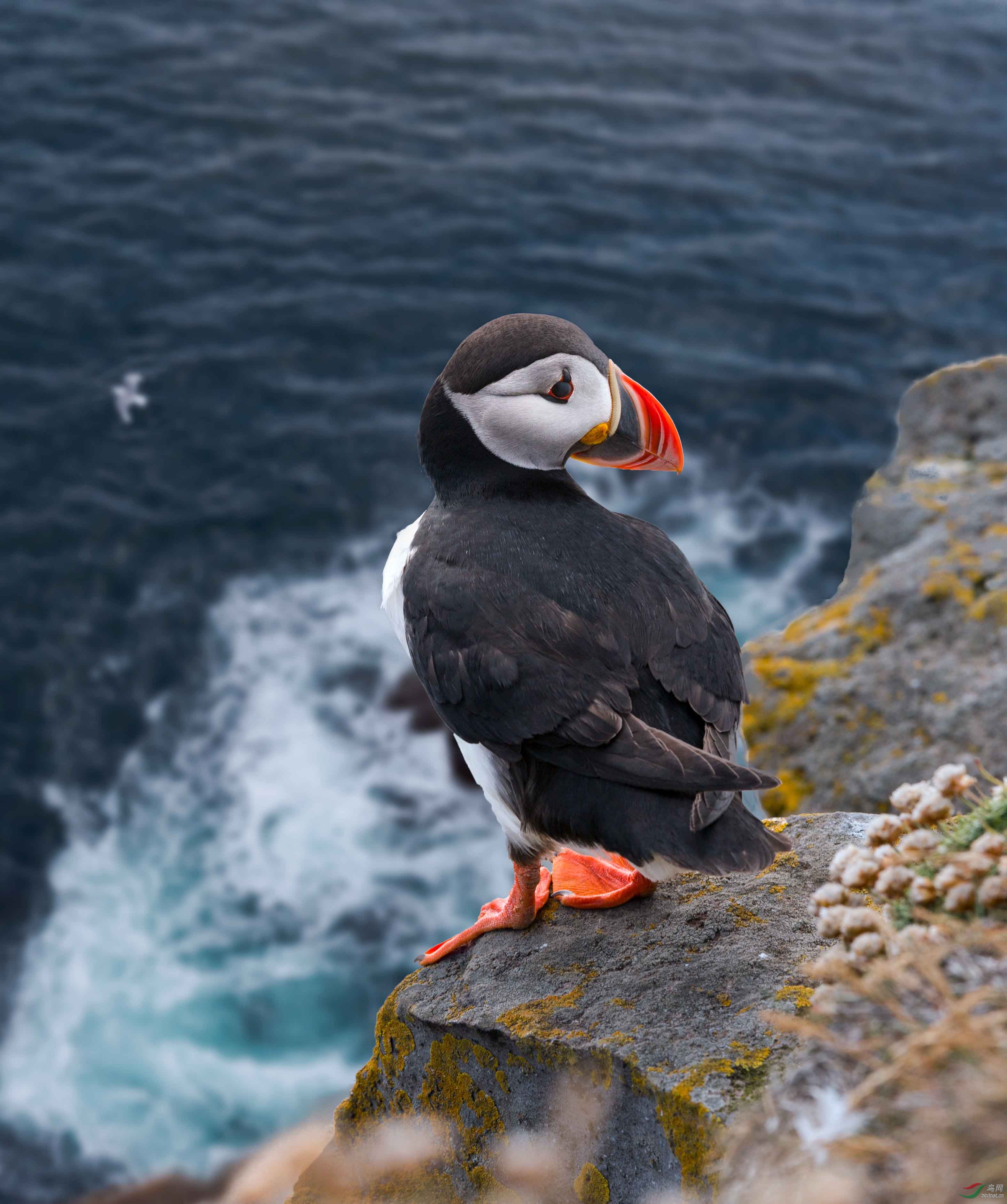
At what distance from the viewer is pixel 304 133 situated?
15.7 metres

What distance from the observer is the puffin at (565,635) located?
3.07m

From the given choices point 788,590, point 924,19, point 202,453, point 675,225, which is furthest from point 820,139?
point 202,453

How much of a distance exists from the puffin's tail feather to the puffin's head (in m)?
1.06

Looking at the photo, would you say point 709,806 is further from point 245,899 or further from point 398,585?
point 245,899

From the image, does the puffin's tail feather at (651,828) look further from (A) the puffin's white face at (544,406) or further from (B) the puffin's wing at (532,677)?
(A) the puffin's white face at (544,406)

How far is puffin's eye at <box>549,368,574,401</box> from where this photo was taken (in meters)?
3.53

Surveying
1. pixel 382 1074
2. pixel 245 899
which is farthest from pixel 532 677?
pixel 245 899

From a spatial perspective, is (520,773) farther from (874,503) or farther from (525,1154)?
(874,503)

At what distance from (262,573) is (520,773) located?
774 cm

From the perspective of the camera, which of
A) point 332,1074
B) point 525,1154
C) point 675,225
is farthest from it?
point 675,225

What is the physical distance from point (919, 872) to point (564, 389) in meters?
1.85

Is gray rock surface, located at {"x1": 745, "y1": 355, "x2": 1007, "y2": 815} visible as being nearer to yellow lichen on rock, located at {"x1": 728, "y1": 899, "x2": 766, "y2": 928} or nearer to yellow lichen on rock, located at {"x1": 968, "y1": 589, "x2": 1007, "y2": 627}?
yellow lichen on rock, located at {"x1": 968, "y1": 589, "x2": 1007, "y2": 627}

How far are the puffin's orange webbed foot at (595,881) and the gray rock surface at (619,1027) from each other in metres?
0.04

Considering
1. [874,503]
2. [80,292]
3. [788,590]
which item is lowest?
[788,590]
